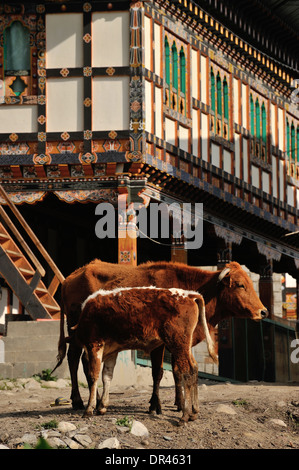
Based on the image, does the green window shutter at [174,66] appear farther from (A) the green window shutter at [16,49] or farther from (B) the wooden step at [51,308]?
(B) the wooden step at [51,308]

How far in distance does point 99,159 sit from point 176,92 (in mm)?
3588

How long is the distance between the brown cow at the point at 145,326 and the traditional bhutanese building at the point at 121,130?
8.78 meters

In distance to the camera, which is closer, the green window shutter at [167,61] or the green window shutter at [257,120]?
the green window shutter at [167,61]

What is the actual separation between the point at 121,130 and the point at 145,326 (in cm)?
1205

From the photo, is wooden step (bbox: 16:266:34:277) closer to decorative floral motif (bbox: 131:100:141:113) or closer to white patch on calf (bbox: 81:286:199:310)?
decorative floral motif (bbox: 131:100:141:113)

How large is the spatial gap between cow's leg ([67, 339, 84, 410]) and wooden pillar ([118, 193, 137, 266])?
9547mm

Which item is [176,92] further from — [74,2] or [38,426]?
[38,426]

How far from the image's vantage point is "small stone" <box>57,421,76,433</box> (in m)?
11.6

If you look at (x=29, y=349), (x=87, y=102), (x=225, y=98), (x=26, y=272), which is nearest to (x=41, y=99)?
(x=87, y=102)

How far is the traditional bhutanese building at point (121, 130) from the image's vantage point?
937 inches

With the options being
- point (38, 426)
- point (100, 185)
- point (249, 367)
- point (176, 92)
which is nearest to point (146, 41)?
point (176, 92)

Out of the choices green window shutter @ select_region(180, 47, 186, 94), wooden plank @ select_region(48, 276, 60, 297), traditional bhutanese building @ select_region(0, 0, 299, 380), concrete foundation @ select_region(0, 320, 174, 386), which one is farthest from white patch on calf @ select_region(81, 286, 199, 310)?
green window shutter @ select_region(180, 47, 186, 94)

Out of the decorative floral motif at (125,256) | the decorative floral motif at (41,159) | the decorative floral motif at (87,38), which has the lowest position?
the decorative floral motif at (125,256)


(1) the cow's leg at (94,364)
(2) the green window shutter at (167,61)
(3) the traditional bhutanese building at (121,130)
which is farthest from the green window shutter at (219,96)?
(1) the cow's leg at (94,364)
